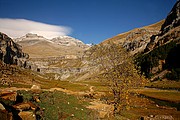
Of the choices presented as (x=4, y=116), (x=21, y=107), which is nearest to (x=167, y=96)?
(x=21, y=107)

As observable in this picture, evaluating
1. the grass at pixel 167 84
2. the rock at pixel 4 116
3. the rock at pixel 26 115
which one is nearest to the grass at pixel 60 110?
the rock at pixel 26 115

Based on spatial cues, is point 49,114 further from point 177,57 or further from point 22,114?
point 177,57

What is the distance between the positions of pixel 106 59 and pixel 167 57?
16227 cm

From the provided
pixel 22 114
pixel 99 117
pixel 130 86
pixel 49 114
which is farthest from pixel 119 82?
pixel 22 114

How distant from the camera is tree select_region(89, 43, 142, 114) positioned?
35.2 metres

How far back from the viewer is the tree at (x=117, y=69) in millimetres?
35219

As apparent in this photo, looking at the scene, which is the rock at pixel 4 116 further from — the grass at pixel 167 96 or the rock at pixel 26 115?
the grass at pixel 167 96

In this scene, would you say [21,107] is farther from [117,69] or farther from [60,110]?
[117,69]

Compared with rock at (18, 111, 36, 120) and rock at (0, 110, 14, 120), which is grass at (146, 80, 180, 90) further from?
rock at (0, 110, 14, 120)

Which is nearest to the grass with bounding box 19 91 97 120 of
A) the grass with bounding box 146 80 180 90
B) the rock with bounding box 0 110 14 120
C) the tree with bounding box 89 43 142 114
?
the tree with bounding box 89 43 142 114

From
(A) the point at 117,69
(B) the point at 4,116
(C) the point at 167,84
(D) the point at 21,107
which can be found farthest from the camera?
(C) the point at 167,84

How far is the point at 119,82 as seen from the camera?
36.1 meters

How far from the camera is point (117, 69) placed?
35.8 metres

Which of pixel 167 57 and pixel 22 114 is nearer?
pixel 22 114
